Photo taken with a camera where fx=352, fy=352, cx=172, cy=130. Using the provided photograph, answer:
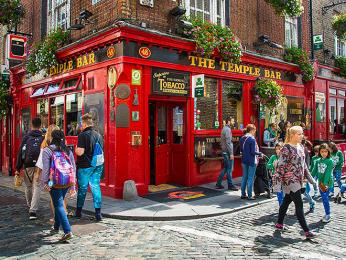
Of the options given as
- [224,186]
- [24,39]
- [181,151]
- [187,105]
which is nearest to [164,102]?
[187,105]

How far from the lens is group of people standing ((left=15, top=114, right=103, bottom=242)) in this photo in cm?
547

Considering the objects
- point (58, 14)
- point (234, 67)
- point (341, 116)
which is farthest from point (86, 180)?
point (341, 116)

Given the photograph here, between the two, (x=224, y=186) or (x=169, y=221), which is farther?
(x=224, y=186)

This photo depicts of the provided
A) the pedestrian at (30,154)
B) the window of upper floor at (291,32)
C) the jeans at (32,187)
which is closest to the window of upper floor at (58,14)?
the pedestrian at (30,154)

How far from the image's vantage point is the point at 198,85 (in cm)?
1000

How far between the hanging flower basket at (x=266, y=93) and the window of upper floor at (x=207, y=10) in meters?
2.44

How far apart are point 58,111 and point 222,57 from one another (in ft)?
18.6

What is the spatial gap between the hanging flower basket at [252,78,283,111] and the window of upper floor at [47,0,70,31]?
6677mm

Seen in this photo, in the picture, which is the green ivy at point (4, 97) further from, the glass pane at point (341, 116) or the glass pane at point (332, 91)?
the glass pane at point (341, 116)

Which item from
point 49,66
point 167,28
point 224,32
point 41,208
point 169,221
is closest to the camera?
point 169,221

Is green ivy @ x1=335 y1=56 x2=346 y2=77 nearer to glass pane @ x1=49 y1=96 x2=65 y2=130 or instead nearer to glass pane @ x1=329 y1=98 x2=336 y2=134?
glass pane @ x1=329 y1=98 x2=336 y2=134

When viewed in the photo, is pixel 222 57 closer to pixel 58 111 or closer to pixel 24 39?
pixel 58 111

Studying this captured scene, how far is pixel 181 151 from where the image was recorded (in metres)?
10.5

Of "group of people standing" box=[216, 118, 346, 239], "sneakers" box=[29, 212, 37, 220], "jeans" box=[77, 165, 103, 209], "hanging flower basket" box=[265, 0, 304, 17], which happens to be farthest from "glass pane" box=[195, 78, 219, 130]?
"sneakers" box=[29, 212, 37, 220]
